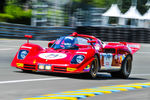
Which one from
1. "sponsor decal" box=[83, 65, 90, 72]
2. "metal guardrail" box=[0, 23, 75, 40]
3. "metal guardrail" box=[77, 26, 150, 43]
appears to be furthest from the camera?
"metal guardrail" box=[77, 26, 150, 43]

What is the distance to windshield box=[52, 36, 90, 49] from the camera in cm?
1009

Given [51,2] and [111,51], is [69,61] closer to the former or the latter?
[111,51]

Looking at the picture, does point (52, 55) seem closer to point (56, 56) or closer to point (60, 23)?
point (56, 56)

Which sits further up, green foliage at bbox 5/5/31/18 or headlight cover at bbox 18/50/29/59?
green foliage at bbox 5/5/31/18

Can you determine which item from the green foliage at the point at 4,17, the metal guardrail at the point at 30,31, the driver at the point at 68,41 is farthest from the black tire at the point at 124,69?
the green foliage at the point at 4,17

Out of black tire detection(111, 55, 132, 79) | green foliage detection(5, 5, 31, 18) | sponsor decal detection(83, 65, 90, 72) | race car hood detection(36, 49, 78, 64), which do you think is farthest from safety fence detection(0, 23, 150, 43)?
sponsor decal detection(83, 65, 90, 72)

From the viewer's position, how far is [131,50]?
1165cm

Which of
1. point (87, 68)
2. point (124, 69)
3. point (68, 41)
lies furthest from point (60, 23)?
point (87, 68)

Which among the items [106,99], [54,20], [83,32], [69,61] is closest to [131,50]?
[69,61]

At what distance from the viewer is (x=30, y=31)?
70.7ft

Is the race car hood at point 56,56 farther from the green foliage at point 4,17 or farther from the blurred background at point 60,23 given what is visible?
the green foliage at point 4,17

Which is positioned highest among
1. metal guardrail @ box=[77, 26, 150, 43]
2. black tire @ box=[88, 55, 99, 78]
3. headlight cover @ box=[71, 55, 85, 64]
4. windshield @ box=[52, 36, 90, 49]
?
windshield @ box=[52, 36, 90, 49]

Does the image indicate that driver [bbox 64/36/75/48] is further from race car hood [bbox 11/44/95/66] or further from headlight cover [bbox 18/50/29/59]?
headlight cover [bbox 18/50/29/59]

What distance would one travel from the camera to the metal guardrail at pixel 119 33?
23.4m
